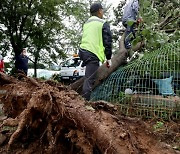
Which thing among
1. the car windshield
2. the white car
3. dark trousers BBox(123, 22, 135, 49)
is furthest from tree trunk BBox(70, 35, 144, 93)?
the car windshield

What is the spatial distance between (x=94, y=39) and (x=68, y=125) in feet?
7.88

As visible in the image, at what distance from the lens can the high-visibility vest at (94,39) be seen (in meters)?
5.00

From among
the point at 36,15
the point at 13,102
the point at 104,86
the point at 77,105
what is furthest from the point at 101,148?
the point at 36,15

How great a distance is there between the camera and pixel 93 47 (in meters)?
4.99

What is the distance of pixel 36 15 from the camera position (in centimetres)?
1677

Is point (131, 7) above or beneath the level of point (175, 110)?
above

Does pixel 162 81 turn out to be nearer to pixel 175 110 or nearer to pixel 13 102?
pixel 175 110

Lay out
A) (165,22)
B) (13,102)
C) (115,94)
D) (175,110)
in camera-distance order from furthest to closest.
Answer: (165,22) < (115,94) < (175,110) < (13,102)

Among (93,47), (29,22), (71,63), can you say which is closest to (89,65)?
(93,47)

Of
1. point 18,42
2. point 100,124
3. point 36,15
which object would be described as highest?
point 36,15

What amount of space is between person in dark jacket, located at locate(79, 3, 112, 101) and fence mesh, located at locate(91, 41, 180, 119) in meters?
0.40

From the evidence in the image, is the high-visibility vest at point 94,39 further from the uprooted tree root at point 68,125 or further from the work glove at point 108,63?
the uprooted tree root at point 68,125

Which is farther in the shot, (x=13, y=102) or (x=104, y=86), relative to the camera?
(x=104, y=86)

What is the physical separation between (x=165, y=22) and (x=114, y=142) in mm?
4186
